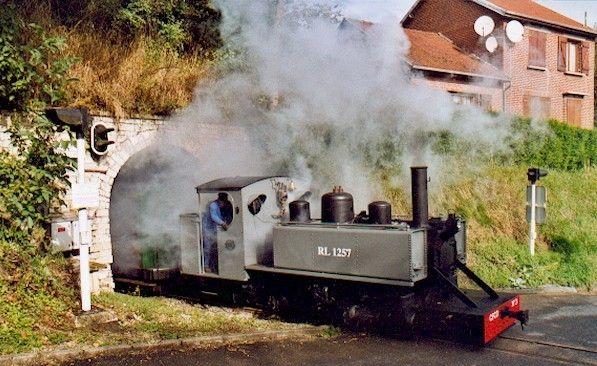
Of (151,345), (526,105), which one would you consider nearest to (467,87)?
(526,105)

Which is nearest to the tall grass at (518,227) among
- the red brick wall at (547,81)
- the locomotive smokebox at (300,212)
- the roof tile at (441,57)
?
the locomotive smokebox at (300,212)

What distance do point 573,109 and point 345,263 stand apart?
62.9 feet

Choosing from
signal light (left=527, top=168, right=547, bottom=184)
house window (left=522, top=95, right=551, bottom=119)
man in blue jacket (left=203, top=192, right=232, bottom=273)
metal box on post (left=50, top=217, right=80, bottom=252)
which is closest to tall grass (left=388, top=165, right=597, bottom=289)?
signal light (left=527, top=168, right=547, bottom=184)

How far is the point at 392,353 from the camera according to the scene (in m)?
6.62

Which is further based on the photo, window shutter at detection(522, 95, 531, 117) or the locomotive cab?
window shutter at detection(522, 95, 531, 117)

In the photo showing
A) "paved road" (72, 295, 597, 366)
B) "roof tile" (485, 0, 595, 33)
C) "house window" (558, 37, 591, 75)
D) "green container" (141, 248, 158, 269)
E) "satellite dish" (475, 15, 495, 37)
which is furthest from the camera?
"house window" (558, 37, 591, 75)

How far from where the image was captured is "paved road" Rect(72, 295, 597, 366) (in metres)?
6.25

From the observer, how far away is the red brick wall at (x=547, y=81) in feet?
66.9

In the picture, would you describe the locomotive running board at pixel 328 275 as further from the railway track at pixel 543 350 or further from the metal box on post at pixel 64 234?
the metal box on post at pixel 64 234

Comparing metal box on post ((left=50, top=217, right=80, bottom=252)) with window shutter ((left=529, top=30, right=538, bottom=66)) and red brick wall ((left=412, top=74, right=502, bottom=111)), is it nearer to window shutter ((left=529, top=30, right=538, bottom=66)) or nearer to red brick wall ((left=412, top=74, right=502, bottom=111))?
red brick wall ((left=412, top=74, right=502, bottom=111))

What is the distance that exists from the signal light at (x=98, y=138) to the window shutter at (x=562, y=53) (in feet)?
62.2

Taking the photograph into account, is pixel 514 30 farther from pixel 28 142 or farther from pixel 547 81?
pixel 28 142

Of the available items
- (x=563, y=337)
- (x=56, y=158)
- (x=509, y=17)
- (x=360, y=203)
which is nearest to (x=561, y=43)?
(x=509, y=17)

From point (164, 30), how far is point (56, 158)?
6516mm
